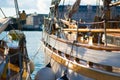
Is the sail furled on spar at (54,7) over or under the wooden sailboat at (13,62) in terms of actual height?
over

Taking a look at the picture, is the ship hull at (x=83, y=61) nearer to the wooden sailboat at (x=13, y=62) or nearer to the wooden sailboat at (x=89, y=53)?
the wooden sailboat at (x=89, y=53)

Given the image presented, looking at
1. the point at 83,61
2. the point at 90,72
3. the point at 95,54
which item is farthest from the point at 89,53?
the point at 83,61

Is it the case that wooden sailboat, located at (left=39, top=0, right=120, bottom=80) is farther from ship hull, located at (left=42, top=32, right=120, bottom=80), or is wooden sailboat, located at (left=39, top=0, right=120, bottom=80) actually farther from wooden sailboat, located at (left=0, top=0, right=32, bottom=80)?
wooden sailboat, located at (left=0, top=0, right=32, bottom=80)

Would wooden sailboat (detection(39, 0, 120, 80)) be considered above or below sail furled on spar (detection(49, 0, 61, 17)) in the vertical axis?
below

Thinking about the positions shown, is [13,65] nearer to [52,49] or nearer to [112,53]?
[52,49]

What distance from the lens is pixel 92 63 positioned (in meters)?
12.8

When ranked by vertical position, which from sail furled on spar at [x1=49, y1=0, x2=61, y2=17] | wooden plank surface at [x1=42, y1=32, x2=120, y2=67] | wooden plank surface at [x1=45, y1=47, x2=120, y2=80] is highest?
sail furled on spar at [x1=49, y1=0, x2=61, y2=17]

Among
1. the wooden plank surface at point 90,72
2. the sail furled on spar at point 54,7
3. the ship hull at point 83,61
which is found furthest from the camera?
the sail furled on spar at point 54,7

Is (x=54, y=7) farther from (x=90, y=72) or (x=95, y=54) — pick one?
(x=95, y=54)

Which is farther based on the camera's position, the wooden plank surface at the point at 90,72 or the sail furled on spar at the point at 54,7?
the sail furled on spar at the point at 54,7

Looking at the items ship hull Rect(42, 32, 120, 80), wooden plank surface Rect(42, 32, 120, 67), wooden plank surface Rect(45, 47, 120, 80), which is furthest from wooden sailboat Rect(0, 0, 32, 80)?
wooden plank surface Rect(42, 32, 120, 67)

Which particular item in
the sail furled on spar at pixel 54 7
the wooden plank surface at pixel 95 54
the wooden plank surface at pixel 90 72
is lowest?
the wooden plank surface at pixel 90 72

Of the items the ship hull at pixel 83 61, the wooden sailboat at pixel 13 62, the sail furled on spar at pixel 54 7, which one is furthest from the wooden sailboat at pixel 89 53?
the sail furled on spar at pixel 54 7

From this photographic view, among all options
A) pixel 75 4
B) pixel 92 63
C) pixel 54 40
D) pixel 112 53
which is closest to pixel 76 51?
pixel 92 63
